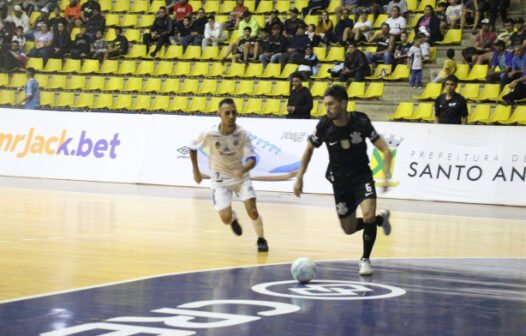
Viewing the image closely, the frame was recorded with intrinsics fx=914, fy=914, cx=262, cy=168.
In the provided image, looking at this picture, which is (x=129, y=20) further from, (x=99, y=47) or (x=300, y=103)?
(x=300, y=103)

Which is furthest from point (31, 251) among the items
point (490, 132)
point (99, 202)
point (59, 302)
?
point (490, 132)

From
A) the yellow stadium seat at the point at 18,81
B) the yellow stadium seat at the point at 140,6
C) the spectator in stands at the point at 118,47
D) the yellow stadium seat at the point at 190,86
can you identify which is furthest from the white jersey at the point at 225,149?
the yellow stadium seat at the point at 140,6

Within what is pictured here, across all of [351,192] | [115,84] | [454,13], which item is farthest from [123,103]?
[351,192]

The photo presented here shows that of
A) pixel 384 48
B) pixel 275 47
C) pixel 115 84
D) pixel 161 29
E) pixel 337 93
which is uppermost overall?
pixel 161 29

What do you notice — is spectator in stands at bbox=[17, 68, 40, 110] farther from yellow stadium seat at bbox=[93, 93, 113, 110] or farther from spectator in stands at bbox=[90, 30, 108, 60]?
spectator in stands at bbox=[90, 30, 108, 60]

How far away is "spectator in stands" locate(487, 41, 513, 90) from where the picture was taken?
23172mm

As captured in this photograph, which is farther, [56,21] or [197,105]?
[56,21]

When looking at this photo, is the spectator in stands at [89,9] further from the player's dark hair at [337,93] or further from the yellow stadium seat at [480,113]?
the player's dark hair at [337,93]

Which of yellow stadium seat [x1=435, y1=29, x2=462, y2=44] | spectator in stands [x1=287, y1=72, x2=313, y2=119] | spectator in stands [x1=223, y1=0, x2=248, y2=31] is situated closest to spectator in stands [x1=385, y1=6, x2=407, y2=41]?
yellow stadium seat [x1=435, y1=29, x2=462, y2=44]

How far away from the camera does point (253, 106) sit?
27031 millimetres

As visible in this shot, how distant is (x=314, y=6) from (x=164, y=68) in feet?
18.0

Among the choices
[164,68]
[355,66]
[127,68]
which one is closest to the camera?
[355,66]

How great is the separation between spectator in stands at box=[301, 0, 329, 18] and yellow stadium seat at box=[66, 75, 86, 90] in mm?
8053

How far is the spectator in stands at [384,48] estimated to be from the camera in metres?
26.0
